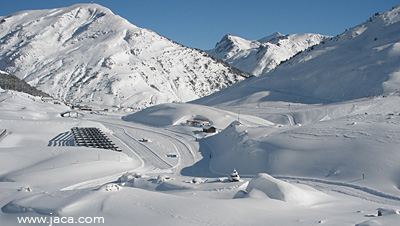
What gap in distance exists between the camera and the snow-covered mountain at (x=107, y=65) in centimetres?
14125

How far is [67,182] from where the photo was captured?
25969mm

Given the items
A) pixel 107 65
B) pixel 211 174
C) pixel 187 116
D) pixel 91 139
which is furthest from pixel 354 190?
pixel 107 65

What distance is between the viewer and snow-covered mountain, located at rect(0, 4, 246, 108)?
14125 centimetres

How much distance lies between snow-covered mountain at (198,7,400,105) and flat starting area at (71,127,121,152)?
164 ft

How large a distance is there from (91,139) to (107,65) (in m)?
121

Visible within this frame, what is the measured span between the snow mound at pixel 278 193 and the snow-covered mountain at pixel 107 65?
117 meters

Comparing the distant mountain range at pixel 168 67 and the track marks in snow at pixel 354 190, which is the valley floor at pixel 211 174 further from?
the distant mountain range at pixel 168 67

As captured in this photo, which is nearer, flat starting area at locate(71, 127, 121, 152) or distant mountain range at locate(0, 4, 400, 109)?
flat starting area at locate(71, 127, 121, 152)

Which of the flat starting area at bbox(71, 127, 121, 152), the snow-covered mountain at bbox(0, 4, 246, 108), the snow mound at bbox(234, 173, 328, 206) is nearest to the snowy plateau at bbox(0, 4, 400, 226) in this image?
the snow mound at bbox(234, 173, 328, 206)

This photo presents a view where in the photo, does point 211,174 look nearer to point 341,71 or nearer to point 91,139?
point 91,139

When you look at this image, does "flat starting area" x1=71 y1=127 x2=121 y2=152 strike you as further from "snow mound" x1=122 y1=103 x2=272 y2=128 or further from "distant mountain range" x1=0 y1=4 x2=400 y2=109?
"distant mountain range" x1=0 y1=4 x2=400 y2=109

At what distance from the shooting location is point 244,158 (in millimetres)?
33000

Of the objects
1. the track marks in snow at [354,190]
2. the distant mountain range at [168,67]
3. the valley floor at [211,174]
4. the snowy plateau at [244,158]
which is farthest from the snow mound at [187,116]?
the track marks in snow at [354,190]

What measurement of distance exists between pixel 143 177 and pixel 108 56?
489ft
